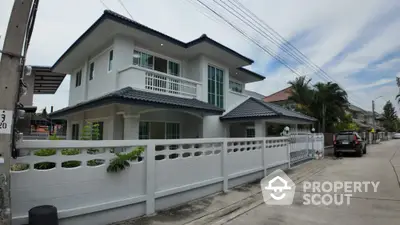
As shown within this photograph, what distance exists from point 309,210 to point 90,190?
4.47 meters

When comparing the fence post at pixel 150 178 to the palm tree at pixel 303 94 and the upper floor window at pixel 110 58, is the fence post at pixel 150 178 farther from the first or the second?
the palm tree at pixel 303 94

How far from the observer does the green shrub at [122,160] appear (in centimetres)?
446

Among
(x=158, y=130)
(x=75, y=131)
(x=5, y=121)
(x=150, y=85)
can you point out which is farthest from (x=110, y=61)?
(x=5, y=121)

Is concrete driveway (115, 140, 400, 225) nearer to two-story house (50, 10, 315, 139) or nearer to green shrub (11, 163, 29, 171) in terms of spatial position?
green shrub (11, 163, 29, 171)

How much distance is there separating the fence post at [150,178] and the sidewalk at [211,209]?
0.21m

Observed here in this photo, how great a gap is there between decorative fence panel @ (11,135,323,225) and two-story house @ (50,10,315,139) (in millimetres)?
3406

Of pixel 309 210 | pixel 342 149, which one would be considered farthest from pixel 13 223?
pixel 342 149

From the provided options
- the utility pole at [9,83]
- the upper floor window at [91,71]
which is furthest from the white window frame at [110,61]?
the utility pole at [9,83]

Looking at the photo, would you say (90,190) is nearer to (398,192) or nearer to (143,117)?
(143,117)

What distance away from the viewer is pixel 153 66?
12.2 meters

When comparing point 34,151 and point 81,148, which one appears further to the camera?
point 81,148

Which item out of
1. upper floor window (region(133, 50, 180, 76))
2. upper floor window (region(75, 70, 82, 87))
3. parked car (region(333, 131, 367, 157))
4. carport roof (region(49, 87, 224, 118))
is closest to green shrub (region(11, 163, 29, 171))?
carport roof (region(49, 87, 224, 118))

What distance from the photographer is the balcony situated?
383 inches

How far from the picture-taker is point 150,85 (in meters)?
10.4
